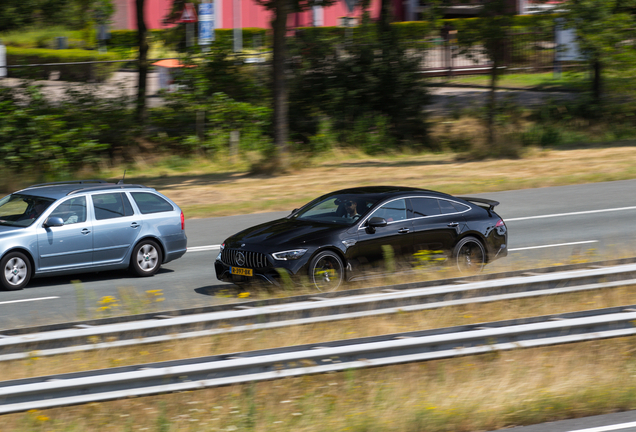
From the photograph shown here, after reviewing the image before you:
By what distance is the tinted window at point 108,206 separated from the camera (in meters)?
12.4

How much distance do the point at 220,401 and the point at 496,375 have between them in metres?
2.40

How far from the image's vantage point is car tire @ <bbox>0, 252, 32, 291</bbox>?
37.1ft

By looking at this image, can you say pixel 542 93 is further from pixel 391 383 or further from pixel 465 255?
pixel 391 383

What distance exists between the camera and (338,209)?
1118 cm

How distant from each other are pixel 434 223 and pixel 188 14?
52.5 feet

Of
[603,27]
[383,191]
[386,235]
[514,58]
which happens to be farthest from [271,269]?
[514,58]

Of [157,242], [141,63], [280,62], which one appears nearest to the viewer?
[157,242]

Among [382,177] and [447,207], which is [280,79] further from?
[447,207]

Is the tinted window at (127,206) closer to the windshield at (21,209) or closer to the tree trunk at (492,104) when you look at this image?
the windshield at (21,209)

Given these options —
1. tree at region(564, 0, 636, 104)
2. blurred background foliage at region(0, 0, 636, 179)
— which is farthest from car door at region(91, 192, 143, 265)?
tree at region(564, 0, 636, 104)

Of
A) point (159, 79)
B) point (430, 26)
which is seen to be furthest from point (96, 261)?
point (430, 26)

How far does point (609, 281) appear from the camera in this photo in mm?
8250

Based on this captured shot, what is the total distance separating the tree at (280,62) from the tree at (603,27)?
9.58 m

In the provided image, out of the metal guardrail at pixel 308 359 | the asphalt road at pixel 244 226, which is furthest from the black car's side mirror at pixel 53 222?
the metal guardrail at pixel 308 359
